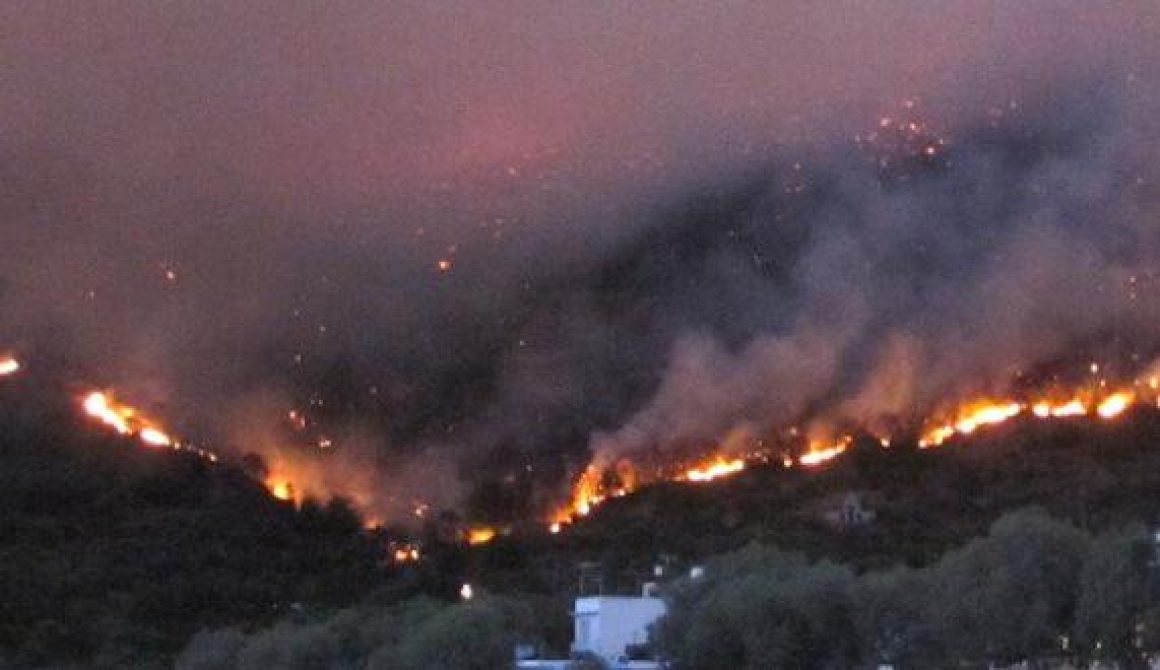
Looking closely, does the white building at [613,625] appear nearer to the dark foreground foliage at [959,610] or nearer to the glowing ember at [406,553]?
the dark foreground foliage at [959,610]

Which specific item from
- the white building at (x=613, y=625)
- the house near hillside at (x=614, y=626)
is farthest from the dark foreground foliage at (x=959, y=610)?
the white building at (x=613, y=625)

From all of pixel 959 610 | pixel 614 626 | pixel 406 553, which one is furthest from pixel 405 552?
pixel 959 610

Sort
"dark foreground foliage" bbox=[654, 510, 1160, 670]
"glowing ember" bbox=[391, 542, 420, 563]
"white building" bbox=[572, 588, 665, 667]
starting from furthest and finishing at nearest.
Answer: "glowing ember" bbox=[391, 542, 420, 563], "white building" bbox=[572, 588, 665, 667], "dark foreground foliage" bbox=[654, 510, 1160, 670]

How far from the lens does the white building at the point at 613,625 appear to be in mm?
68688

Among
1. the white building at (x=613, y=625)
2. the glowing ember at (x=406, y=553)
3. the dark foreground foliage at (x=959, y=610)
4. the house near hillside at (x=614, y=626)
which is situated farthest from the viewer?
the glowing ember at (x=406, y=553)

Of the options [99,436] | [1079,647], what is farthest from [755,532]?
[1079,647]

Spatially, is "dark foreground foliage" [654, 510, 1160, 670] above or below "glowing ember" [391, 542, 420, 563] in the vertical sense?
below

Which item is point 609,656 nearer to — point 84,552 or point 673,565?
point 673,565

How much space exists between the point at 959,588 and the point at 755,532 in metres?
32.8

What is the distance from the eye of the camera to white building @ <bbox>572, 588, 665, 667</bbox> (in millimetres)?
68688

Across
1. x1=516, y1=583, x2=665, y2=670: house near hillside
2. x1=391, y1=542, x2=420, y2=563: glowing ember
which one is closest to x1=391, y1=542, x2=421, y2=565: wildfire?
x1=391, y1=542, x2=420, y2=563: glowing ember

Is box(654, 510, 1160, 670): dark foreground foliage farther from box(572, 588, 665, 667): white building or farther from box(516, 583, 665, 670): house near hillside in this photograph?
box(572, 588, 665, 667): white building

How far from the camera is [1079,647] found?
50.1 metres

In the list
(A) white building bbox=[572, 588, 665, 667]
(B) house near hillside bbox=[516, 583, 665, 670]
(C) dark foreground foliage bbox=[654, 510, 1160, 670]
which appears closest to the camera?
(C) dark foreground foliage bbox=[654, 510, 1160, 670]
